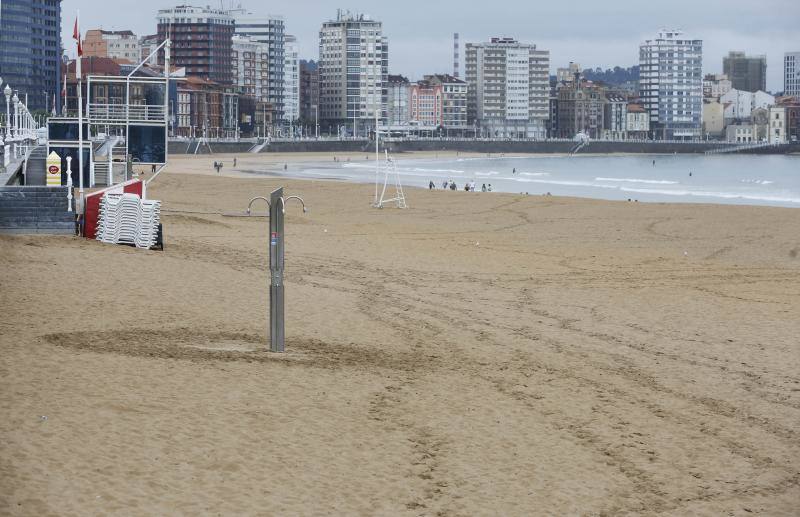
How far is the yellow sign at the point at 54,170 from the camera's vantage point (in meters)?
33.7

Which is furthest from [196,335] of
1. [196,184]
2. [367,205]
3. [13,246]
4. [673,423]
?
[196,184]

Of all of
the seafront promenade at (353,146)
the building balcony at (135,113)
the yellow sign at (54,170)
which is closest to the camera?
the yellow sign at (54,170)

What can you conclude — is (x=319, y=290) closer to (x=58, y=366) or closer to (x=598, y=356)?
(x=598, y=356)

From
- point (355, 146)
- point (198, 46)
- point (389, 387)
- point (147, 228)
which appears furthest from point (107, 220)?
point (198, 46)

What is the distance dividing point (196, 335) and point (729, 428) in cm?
553

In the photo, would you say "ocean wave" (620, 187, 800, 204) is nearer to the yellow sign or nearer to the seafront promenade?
the yellow sign

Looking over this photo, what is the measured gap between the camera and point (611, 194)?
63.4 meters

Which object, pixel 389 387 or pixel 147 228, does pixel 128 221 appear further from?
pixel 389 387

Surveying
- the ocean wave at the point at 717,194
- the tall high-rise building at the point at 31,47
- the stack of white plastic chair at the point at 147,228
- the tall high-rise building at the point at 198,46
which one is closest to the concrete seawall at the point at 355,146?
the tall high-rise building at the point at 31,47

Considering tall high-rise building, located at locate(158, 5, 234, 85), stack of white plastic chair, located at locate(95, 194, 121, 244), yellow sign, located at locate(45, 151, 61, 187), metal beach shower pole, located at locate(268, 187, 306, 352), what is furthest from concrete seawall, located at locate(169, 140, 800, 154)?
metal beach shower pole, located at locate(268, 187, 306, 352)

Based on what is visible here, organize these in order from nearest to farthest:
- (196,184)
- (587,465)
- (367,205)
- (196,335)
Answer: (587,465) → (196,335) → (367,205) → (196,184)

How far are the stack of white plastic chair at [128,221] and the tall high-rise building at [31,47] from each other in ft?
455

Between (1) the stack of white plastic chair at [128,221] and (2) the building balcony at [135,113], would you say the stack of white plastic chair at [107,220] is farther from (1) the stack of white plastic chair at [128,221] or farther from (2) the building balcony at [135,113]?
(2) the building balcony at [135,113]

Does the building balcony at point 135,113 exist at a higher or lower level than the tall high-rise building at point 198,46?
lower
